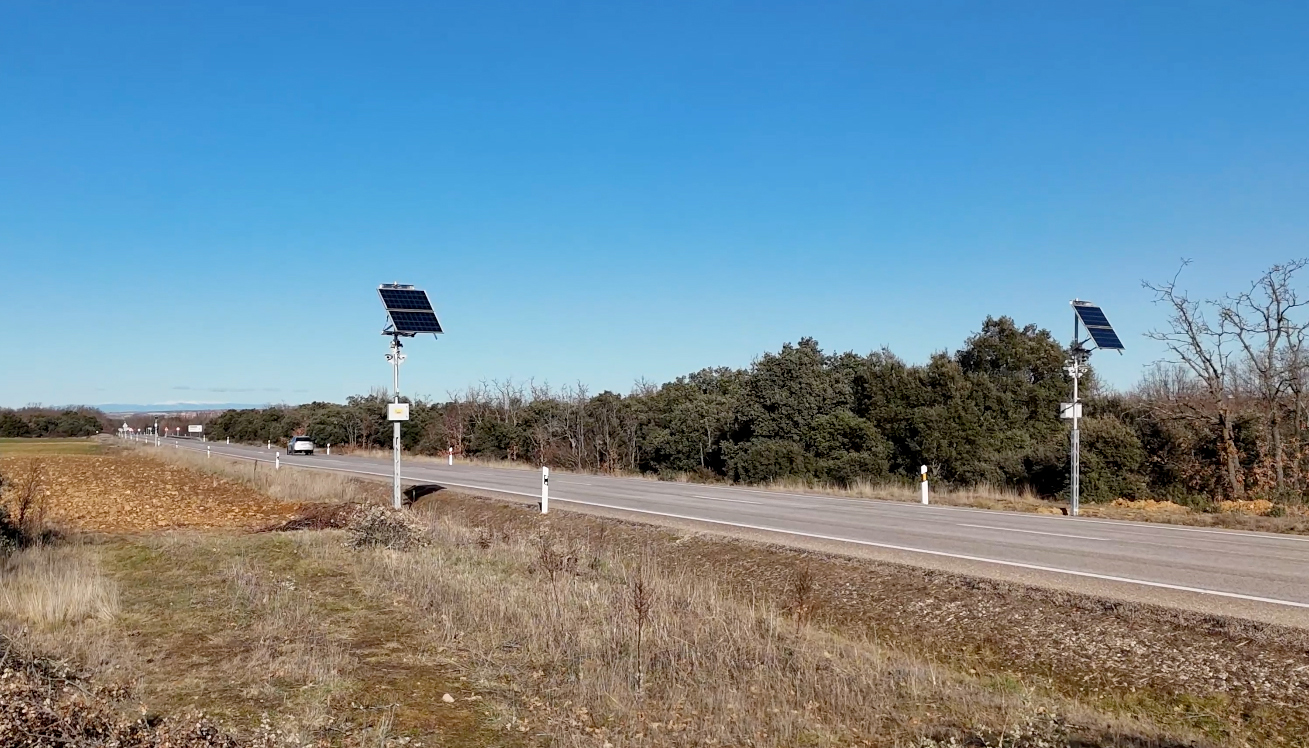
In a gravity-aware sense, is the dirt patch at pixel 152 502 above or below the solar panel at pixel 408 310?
below

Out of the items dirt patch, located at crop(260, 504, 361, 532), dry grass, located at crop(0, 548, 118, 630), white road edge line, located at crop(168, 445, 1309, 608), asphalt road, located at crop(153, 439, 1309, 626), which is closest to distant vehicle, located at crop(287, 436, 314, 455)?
dirt patch, located at crop(260, 504, 361, 532)

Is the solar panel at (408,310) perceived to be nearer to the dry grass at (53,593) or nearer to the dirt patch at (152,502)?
the dirt patch at (152,502)

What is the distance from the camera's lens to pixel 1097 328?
2166 centimetres

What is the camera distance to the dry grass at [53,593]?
29.1ft

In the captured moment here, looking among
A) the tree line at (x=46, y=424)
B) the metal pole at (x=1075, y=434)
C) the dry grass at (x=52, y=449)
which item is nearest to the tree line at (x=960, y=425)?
the metal pole at (x=1075, y=434)

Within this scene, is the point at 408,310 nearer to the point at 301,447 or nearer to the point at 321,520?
the point at 321,520

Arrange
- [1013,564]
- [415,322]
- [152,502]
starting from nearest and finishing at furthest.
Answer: [1013,564] → [415,322] → [152,502]

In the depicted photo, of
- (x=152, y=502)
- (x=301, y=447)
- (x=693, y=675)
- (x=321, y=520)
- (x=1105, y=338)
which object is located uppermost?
(x=1105, y=338)

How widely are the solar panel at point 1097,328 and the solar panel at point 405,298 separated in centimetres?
1578

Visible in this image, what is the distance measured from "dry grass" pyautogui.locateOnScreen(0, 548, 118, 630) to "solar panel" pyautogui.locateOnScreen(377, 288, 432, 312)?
9.10 m

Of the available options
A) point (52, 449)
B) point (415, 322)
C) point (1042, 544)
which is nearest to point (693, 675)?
point (1042, 544)

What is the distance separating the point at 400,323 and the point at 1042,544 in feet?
45.2

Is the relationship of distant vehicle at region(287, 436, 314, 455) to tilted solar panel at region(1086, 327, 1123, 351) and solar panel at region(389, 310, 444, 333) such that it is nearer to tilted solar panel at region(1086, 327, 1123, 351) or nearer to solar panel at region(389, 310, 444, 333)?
solar panel at region(389, 310, 444, 333)

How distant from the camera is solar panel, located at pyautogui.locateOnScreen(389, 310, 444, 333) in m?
19.8
